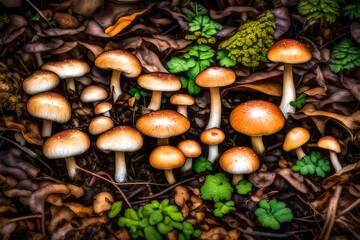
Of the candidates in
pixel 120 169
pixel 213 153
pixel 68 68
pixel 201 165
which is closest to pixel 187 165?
pixel 201 165

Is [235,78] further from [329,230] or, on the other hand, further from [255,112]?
[329,230]

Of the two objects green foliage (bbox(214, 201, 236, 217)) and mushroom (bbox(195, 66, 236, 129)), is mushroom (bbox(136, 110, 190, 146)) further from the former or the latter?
green foliage (bbox(214, 201, 236, 217))

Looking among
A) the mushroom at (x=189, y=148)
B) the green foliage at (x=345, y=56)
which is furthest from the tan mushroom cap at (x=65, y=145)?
the green foliage at (x=345, y=56)

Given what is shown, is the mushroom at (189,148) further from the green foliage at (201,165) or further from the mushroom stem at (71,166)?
the mushroom stem at (71,166)

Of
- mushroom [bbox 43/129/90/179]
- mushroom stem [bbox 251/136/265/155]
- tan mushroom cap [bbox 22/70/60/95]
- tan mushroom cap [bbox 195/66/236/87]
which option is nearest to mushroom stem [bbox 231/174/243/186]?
mushroom stem [bbox 251/136/265/155]

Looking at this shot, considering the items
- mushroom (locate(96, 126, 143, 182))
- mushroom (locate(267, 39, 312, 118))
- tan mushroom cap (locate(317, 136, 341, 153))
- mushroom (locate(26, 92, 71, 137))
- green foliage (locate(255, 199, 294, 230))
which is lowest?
green foliage (locate(255, 199, 294, 230))

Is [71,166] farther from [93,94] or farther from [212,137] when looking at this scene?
[212,137]

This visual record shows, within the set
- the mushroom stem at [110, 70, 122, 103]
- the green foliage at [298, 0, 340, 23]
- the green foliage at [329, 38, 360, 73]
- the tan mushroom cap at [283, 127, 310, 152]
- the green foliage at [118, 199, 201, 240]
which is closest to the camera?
the green foliage at [118, 199, 201, 240]
